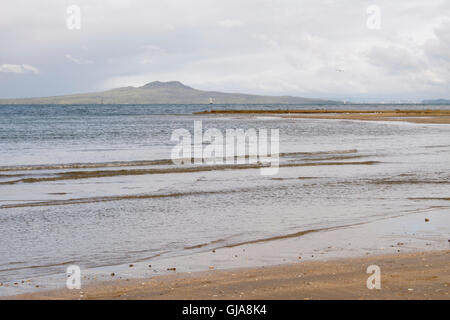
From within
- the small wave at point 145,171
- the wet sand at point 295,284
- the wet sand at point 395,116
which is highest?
the wet sand at point 395,116

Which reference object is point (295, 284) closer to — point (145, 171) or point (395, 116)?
point (145, 171)

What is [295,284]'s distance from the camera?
7.49 m

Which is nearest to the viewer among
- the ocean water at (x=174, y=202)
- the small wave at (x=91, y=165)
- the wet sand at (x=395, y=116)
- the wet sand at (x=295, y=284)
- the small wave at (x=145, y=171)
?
the wet sand at (x=295, y=284)

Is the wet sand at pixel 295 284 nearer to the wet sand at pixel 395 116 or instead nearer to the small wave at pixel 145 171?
the small wave at pixel 145 171

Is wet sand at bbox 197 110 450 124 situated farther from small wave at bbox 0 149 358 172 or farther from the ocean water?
small wave at bbox 0 149 358 172

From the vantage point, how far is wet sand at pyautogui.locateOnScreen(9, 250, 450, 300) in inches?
275

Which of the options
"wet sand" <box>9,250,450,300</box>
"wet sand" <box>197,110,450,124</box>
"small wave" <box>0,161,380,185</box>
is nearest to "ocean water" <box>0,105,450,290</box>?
"small wave" <box>0,161,380,185</box>

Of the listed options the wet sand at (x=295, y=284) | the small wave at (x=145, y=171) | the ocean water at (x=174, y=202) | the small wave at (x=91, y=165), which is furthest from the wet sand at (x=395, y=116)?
the wet sand at (x=295, y=284)

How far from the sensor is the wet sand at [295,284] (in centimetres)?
698

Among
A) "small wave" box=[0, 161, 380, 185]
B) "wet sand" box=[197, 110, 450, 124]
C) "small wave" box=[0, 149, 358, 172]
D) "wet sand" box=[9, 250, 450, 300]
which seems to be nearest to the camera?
"wet sand" box=[9, 250, 450, 300]

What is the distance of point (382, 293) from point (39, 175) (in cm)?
1788

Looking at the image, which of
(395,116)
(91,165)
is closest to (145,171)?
(91,165)

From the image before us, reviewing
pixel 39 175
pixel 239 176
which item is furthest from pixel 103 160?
pixel 239 176

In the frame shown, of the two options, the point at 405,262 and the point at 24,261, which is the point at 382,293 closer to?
the point at 405,262
